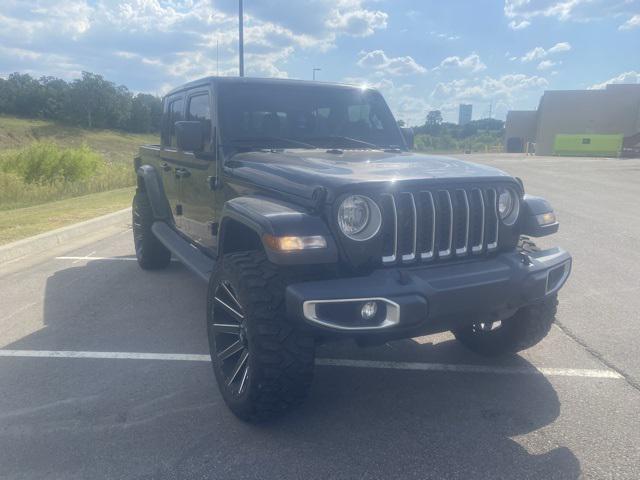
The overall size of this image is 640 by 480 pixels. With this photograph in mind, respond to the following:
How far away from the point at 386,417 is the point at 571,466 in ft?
3.25

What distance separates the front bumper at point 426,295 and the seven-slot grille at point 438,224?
0.32ft

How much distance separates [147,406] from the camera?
3354mm

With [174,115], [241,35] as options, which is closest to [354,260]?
[174,115]

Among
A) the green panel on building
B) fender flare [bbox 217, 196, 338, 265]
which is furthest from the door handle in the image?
the green panel on building

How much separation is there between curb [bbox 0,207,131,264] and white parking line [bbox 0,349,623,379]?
11.7 ft

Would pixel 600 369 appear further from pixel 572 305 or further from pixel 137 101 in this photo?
pixel 137 101

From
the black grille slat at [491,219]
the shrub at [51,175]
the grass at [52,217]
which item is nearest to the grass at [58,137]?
the shrub at [51,175]

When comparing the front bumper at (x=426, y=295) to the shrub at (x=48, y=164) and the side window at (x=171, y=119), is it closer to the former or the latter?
the side window at (x=171, y=119)

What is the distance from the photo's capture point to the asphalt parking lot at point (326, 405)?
9.12 ft

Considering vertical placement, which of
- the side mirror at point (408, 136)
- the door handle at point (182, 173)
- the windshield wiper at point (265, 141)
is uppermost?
the side mirror at point (408, 136)

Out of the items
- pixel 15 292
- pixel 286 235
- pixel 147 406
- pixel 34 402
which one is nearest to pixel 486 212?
pixel 286 235

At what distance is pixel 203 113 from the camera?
466 centimetres

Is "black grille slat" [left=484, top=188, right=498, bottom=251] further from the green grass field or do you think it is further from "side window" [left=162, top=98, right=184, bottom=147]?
the green grass field

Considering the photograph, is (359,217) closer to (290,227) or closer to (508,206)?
(290,227)
